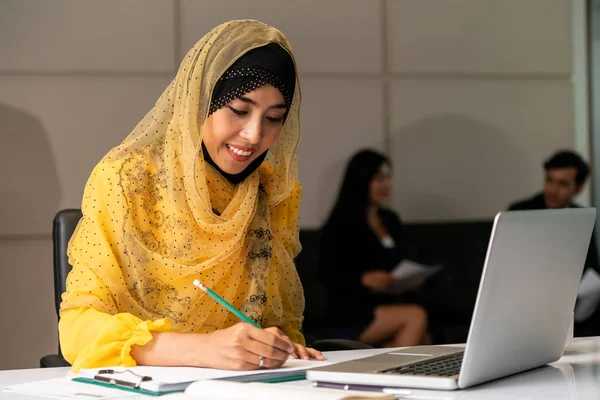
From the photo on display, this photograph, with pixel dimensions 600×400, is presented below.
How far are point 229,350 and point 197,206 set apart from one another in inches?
20.4

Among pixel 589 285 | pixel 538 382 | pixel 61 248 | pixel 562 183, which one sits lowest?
pixel 589 285

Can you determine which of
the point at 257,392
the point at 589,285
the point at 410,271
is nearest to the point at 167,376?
the point at 257,392

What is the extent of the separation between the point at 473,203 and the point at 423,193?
1.01 feet

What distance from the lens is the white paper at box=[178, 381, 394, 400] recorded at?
1040 mm

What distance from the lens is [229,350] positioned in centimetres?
130

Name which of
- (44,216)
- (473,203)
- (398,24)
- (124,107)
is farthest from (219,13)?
(473,203)

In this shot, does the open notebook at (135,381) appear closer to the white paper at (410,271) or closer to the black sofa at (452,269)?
the white paper at (410,271)

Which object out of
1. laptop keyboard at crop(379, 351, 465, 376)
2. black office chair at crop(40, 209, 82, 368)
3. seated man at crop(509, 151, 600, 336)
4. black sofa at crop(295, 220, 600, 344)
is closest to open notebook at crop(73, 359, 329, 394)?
laptop keyboard at crop(379, 351, 465, 376)

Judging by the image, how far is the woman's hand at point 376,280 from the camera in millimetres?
3893

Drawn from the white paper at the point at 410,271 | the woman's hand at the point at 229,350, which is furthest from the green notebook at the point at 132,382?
A: the white paper at the point at 410,271

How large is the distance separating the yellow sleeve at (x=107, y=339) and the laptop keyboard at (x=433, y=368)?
18.4 inches

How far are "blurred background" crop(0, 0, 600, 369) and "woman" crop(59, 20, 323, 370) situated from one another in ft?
6.77

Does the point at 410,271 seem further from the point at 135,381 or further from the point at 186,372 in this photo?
the point at 135,381

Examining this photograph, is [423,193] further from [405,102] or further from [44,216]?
[44,216]
